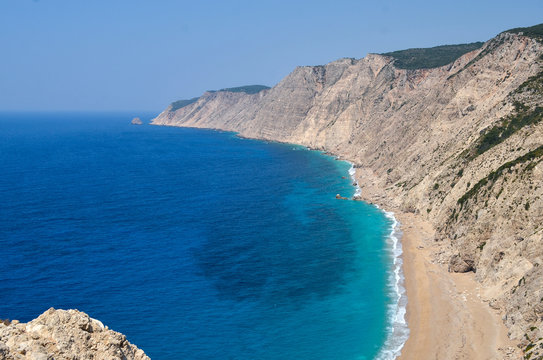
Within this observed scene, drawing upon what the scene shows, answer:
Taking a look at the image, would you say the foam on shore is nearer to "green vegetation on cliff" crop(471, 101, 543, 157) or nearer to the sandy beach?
the sandy beach

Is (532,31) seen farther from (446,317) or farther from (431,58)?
(446,317)

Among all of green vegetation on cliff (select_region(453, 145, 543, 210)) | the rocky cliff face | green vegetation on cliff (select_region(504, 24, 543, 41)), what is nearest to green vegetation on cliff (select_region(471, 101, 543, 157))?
the rocky cliff face

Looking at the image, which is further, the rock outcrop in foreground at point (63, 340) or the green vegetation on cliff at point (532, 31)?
the green vegetation on cliff at point (532, 31)

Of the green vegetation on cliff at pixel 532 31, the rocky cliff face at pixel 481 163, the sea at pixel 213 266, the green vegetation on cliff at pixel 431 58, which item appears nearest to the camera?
the sea at pixel 213 266

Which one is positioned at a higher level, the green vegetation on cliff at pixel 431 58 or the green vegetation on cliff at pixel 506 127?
the green vegetation on cliff at pixel 431 58

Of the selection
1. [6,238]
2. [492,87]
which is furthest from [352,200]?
[6,238]

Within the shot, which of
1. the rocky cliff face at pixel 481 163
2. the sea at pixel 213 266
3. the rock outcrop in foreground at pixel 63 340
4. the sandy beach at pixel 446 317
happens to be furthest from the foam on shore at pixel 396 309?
Result: the rock outcrop in foreground at pixel 63 340

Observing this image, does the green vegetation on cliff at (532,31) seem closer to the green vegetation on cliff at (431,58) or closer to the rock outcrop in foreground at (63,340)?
the green vegetation on cliff at (431,58)
